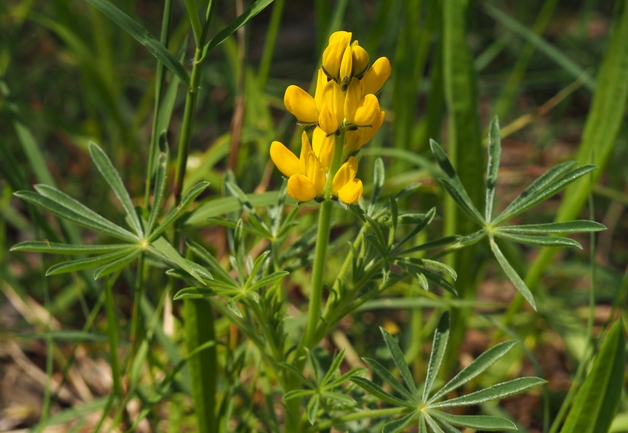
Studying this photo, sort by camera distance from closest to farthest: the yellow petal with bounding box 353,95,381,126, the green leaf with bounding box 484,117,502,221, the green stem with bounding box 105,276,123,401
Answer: the yellow petal with bounding box 353,95,381,126
the green leaf with bounding box 484,117,502,221
the green stem with bounding box 105,276,123,401

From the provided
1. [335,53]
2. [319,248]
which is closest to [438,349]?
[319,248]

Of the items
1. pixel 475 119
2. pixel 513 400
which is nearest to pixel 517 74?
pixel 475 119

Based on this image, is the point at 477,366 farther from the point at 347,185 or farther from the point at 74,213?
the point at 74,213

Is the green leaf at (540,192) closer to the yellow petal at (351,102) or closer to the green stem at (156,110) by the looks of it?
the yellow petal at (351,102)

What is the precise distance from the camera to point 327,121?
1.13 meters

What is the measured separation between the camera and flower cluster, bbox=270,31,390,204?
1.14 meters

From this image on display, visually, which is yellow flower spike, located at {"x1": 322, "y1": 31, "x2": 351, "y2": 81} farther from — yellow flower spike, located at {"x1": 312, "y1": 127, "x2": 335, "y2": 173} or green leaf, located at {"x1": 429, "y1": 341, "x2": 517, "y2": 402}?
green leaf, located at {"x1": 429, "y1": 341, "x2": 517, "y2": 402}

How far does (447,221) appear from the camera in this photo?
2.18 meters

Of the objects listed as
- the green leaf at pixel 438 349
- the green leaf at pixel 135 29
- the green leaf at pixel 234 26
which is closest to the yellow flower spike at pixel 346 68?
the green leaf at pixel 234 26

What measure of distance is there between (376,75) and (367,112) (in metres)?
0.08

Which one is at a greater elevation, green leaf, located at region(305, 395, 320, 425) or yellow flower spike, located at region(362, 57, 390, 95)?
yellow flower spike, located at region(362, 57, 390, 95)

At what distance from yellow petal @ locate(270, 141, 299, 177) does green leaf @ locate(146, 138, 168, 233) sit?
1.17ft

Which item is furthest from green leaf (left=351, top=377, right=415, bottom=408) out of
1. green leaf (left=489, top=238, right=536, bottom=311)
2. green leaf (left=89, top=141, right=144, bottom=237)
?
green leaf (left=89, top=141, right=144, bottom=237)

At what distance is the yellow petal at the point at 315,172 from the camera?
1183mm
